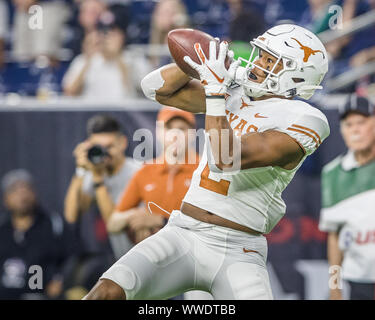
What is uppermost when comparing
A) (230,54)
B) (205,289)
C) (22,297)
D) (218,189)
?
(230,54)

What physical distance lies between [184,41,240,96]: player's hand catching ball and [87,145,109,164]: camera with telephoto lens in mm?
2163

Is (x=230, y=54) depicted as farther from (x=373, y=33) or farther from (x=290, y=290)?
(x=373, y=33)

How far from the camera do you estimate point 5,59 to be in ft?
21.2

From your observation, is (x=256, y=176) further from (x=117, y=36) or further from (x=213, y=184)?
(x=117, y=36)

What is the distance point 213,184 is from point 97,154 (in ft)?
6.82

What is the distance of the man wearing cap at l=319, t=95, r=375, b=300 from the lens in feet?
16.7

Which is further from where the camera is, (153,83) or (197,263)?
(153,83)

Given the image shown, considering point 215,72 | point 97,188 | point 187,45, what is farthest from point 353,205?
point 215,72

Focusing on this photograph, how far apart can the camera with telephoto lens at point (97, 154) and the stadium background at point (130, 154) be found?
24 cm

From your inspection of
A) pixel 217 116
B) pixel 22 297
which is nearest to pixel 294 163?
pixel 217 116

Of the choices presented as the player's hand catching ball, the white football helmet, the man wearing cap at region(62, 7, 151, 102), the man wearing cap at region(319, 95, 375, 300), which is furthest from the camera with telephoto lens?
the player's hand catching ball

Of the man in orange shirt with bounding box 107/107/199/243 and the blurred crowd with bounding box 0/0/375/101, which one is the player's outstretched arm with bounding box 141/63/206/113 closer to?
the man in orange shirt with bounding box 107/107/199/243

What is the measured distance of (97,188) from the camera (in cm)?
533
